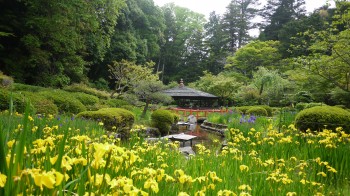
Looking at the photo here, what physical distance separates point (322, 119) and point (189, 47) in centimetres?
3491

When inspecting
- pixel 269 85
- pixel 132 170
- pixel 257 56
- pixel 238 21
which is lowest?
pixel 132 170

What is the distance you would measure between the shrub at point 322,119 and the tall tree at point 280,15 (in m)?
29.3

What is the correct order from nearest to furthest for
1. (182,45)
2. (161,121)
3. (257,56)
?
(161,121) → (257,56) → (182,45)

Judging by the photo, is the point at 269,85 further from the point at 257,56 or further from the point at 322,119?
the point at 322,119

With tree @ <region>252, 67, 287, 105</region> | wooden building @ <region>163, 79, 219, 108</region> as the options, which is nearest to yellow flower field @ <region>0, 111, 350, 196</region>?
tree @ <region>252, 67, 287, 105</region>

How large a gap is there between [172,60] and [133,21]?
35.2 ft

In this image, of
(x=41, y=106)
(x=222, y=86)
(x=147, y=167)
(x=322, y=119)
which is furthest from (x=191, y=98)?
(x=147, y=167)

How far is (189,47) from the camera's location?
40.1 meters

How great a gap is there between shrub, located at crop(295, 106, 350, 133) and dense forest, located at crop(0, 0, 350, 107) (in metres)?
0.51

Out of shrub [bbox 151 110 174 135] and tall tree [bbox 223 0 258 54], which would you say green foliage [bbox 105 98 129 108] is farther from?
tall tree [bbox 223 0 258 54]

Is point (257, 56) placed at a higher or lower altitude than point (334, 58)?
higher

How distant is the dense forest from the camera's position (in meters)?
12.5

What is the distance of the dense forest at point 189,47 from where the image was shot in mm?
12495

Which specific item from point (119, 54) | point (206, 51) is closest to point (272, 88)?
point (119, 54)
